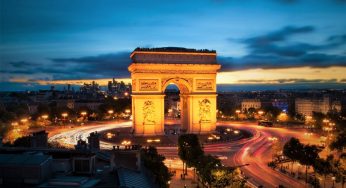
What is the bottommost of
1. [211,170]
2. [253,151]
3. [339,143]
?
[253,151]

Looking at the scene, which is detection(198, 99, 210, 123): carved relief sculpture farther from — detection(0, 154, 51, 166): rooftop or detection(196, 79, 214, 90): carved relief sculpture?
detection(0, 154, 51, 166): rooftop

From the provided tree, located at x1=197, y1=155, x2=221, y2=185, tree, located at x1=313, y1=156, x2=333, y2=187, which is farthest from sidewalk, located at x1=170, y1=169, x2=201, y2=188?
tree, located at x1=313, y1=156, x2=333, y2=187

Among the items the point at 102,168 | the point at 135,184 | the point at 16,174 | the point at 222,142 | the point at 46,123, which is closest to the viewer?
the point at 16,174

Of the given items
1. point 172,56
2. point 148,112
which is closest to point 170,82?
point 172,56

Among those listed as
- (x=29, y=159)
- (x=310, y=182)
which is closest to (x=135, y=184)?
(x=29, y=159)

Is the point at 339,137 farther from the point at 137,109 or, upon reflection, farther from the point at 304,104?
the point at 304,104

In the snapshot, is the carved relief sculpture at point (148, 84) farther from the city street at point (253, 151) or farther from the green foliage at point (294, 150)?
the green foliage at point (294, 150)

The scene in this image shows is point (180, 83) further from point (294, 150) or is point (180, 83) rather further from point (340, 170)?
point (340, 170)
